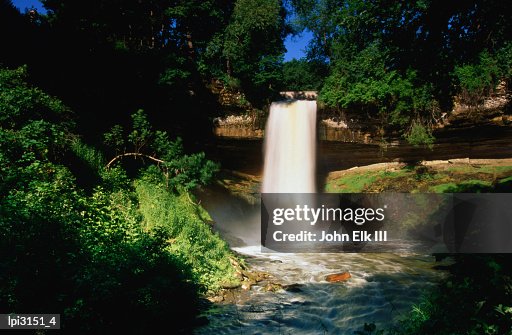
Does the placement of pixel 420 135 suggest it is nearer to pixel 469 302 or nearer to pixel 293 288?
pixel 293 288

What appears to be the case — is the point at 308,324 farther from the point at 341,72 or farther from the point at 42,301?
the point at 341,72

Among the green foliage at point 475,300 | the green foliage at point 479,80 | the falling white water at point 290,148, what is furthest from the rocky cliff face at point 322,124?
the green foliage at point 475,300

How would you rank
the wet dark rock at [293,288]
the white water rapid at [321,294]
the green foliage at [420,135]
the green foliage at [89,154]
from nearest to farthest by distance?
the white water rapid at [321,294] → the wet dark rock at [293,288] → the green foliage at [89,154] → the green foliage at [420,135]

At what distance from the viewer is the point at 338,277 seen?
8.95 m

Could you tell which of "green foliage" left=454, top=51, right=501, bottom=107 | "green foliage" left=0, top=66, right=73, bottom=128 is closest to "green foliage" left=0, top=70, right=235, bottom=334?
"green foliage" left=0, top=66, right=73, bottom=128

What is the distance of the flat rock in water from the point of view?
883 cm

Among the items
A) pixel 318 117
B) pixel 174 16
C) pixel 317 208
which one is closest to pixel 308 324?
pixel 318 117

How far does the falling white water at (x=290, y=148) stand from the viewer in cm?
1736

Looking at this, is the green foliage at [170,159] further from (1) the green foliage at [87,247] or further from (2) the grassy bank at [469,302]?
(2) the grassy bank at [469,302]

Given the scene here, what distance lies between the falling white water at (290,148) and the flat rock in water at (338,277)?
963 cm

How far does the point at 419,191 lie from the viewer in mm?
16578

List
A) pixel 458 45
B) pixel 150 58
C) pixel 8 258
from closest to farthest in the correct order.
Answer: pixel 8 258 → pixel 458 45 → pixel 150 58

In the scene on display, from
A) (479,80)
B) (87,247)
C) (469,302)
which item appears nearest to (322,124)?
(479,80)

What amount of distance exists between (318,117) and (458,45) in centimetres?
1191
